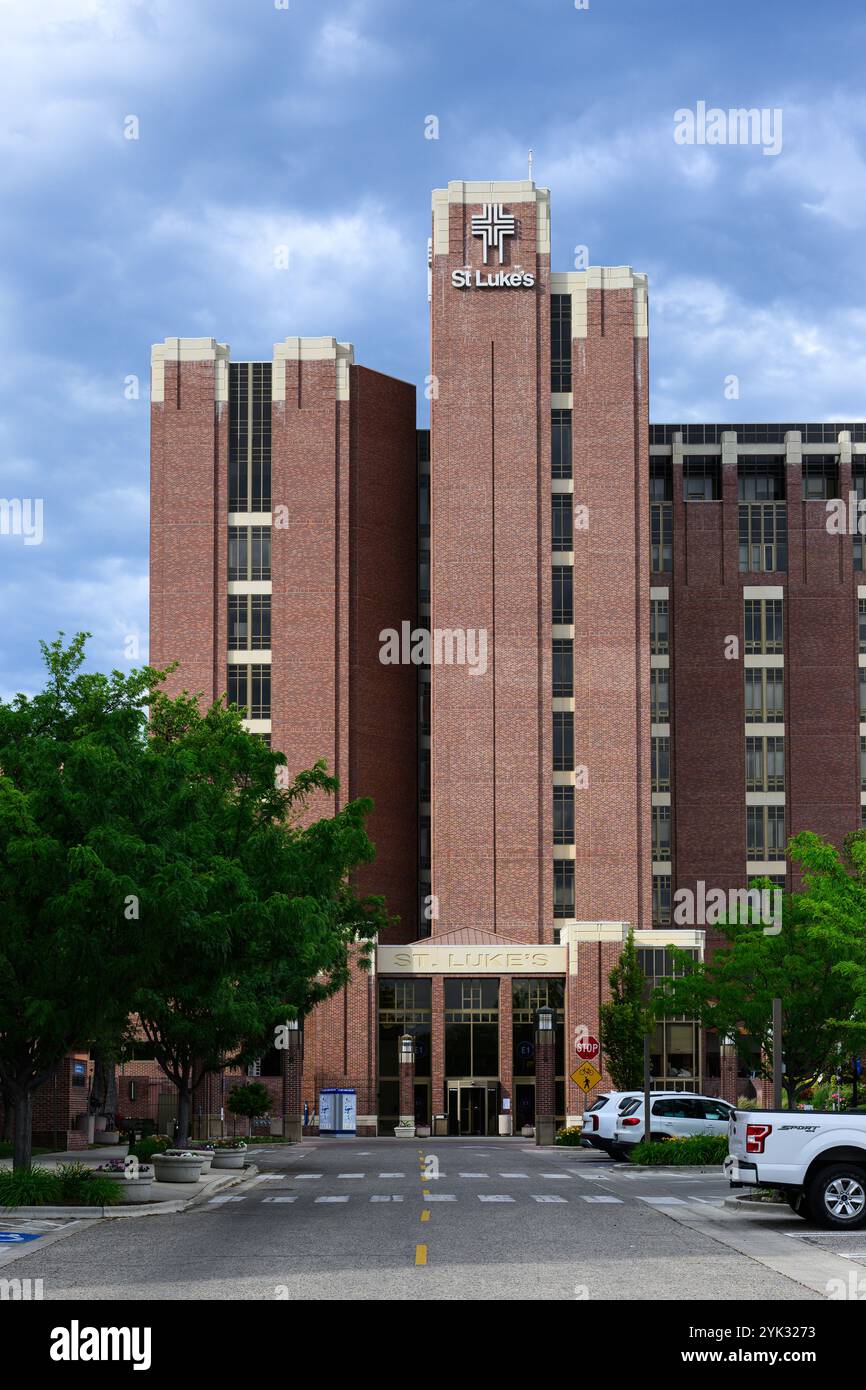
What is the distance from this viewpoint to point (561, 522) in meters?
86.8

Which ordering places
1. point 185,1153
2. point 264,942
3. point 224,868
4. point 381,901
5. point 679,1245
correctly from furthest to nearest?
point 381,901 → point 264,942 → point 185,1153 → point 224,868 → point 679,1245

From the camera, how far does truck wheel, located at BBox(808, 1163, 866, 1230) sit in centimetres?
2119

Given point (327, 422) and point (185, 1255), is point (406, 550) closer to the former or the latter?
point (327, 422)

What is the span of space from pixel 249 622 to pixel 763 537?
98.6ft

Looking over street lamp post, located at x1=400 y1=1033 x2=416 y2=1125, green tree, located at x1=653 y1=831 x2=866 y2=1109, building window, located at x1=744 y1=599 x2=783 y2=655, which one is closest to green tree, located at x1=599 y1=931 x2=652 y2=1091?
street lamp post, located at x1=400 y1=1033 x2=416 y2=1125

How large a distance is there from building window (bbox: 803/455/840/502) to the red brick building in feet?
43.7

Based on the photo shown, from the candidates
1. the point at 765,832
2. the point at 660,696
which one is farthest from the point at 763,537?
the point at 765,832

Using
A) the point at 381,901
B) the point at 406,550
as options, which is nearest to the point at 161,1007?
the point at 381,901

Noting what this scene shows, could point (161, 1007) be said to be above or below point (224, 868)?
below

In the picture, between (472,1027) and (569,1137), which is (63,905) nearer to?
(569,1137)

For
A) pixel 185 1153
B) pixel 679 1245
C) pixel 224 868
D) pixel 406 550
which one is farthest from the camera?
pixel 406 550

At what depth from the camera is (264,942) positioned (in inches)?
1348

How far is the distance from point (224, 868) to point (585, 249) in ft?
220

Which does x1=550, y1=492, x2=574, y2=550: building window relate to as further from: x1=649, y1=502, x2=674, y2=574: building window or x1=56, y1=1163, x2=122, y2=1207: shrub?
x1=56, y1=1163, x2=122, y2=1207: shrub
